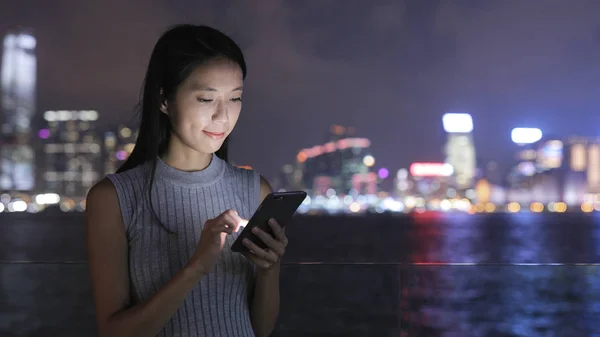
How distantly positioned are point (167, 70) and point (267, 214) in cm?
40

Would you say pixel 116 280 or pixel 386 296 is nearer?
pixel 116 280

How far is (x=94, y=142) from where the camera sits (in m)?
120

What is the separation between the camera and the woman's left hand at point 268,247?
1.52 m

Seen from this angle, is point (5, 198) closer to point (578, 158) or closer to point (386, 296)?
point (578, 158)

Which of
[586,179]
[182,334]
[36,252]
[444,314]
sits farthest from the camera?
[586,179]

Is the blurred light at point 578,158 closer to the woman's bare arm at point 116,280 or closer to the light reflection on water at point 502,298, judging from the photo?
the light reflection on water at point 502,298

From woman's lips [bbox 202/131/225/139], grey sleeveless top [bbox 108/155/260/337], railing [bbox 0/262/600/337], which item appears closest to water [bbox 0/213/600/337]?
railing [bbox 0/262/600/337]

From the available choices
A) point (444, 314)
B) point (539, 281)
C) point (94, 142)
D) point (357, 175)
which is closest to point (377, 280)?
point (539, 281)

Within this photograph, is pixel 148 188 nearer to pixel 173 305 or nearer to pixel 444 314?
pixel 173 305

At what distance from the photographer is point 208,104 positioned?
5.24 feet

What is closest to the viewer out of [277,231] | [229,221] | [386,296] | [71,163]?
[229,221]

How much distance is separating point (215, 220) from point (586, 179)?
13558 cm

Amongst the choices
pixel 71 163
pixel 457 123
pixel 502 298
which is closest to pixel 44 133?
pixel 71 163

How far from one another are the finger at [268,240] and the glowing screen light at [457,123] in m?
132
